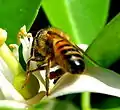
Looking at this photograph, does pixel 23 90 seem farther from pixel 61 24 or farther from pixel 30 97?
pixel 61 24

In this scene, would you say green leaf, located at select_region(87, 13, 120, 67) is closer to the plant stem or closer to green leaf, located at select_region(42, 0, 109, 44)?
the plant stem

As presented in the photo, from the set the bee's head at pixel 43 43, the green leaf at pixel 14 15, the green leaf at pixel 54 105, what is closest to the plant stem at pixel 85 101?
the green leaf at pixel 54 105

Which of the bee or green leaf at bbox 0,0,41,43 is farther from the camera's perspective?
green leaf at bbox 0,0,41,43

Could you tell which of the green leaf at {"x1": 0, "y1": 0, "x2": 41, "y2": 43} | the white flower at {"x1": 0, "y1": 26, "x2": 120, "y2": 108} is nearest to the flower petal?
the white flower at {"x1": 0, "y1": 26, "x2": 120, "y2": 108}

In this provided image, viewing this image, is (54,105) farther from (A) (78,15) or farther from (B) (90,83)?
(A) (78,15)

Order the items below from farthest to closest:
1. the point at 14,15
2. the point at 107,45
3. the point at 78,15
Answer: the point at 78,15, the point at 14,15, the point at 107,45

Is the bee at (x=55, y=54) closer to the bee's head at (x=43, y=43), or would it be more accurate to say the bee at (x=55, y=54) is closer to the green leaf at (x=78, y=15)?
the bee's head at (x=43, y=43)

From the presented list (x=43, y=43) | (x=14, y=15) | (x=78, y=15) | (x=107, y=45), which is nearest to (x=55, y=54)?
(x=43, y=43)
